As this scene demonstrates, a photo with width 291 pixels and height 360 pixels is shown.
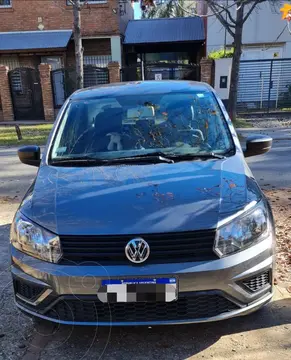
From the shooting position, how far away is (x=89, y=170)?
3.05m

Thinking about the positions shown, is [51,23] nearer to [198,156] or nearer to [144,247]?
[198,156]

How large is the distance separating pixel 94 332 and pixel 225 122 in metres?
2.17

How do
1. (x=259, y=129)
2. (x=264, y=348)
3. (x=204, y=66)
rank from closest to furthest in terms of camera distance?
(x=264, y=348) < (x=259, y=129) < (x=204, y=66)

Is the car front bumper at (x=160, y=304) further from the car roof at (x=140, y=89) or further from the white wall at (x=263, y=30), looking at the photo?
the white wall at (x=263, y=30)

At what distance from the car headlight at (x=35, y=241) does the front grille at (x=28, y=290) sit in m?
0.20

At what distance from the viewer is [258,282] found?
2484 mm

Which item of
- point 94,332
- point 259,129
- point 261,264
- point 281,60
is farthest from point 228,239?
point 281,60

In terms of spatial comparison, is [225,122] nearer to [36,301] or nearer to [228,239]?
[228,239]

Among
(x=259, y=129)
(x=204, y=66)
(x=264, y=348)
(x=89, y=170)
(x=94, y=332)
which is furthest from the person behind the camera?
(x=204, y=66)

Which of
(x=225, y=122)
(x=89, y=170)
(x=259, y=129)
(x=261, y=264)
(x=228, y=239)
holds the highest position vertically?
(x=225, y=122)

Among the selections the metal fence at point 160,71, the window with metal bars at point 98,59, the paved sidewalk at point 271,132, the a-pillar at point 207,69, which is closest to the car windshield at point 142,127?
the paved sidewalk at point 271,132

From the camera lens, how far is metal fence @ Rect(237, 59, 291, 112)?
16.8 meters

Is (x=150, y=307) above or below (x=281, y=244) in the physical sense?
above

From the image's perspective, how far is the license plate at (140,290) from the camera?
2279 mm
